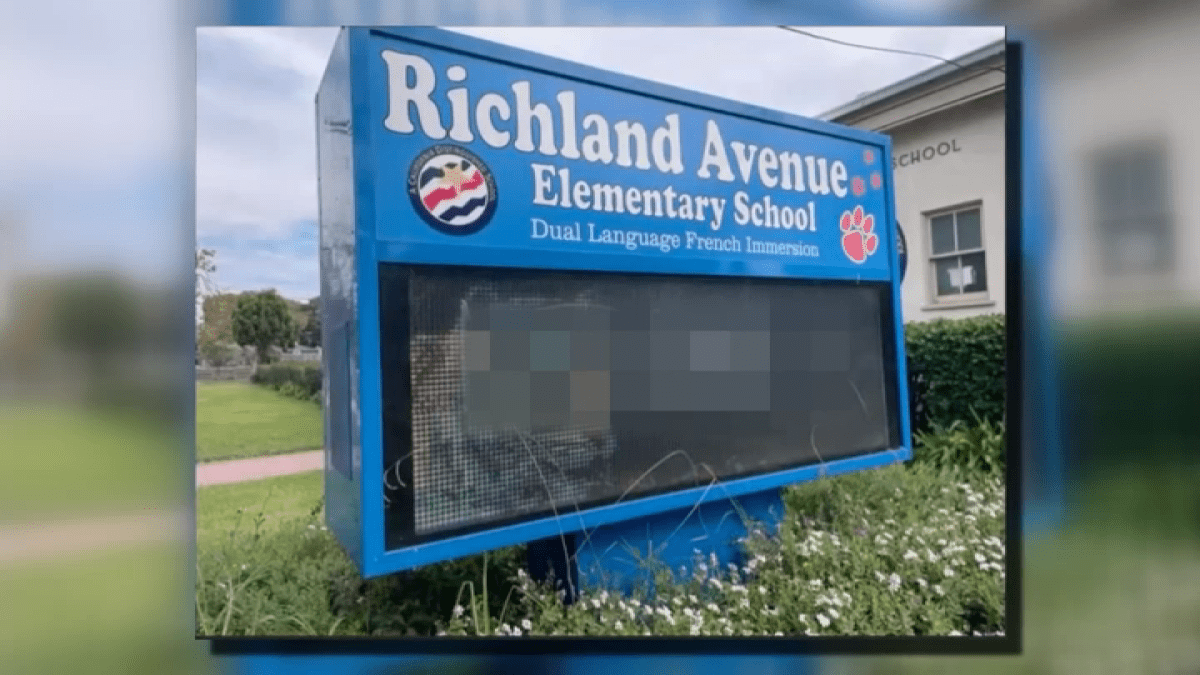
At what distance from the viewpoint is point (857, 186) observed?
199cm

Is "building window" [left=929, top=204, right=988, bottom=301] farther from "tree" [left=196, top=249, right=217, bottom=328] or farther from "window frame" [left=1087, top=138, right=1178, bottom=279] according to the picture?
"tree" [left=196, top=249, right=217, bottom=328]

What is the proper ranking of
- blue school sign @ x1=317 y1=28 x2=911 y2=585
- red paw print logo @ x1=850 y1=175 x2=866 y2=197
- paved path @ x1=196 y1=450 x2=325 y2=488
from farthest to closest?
red paw print logo @ x1=850 y1=175 x2=866 y2=197 → paved path @ x1=196 y1=450 x2=325 y2=488 → blue school sign @ x1=317 y1=28 x2=911 y2=585

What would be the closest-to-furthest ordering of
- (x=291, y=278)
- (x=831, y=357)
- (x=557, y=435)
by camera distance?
(x=291, y=278)
(x=557, y=435)
(x=831, y=357)

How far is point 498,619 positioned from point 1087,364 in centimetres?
174

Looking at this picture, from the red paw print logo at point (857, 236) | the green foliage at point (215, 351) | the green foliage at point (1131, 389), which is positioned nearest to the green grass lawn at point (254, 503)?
the green foliage at point (215, 351)

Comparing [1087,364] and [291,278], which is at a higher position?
[291,278]

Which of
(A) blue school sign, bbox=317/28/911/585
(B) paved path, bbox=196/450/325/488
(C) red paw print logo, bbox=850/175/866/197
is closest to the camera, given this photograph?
(A) blue school sign, bbox=317/28/911/585

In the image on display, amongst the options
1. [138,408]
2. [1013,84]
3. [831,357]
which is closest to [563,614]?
[831,357]

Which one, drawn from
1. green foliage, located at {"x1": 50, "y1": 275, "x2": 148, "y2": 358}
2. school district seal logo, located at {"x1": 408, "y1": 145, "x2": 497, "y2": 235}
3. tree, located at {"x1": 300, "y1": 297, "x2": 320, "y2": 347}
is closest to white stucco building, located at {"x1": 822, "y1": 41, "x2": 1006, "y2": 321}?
school district seal logo, located at {"x1": 408, "y1": 145, "x2": 497, "y2": 235}

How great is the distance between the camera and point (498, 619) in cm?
183

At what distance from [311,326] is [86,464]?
0.76m

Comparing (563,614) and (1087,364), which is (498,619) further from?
(1087,364)

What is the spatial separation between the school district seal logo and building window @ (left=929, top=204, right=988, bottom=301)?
122cm

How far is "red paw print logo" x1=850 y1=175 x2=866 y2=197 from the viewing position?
1.98 meters
